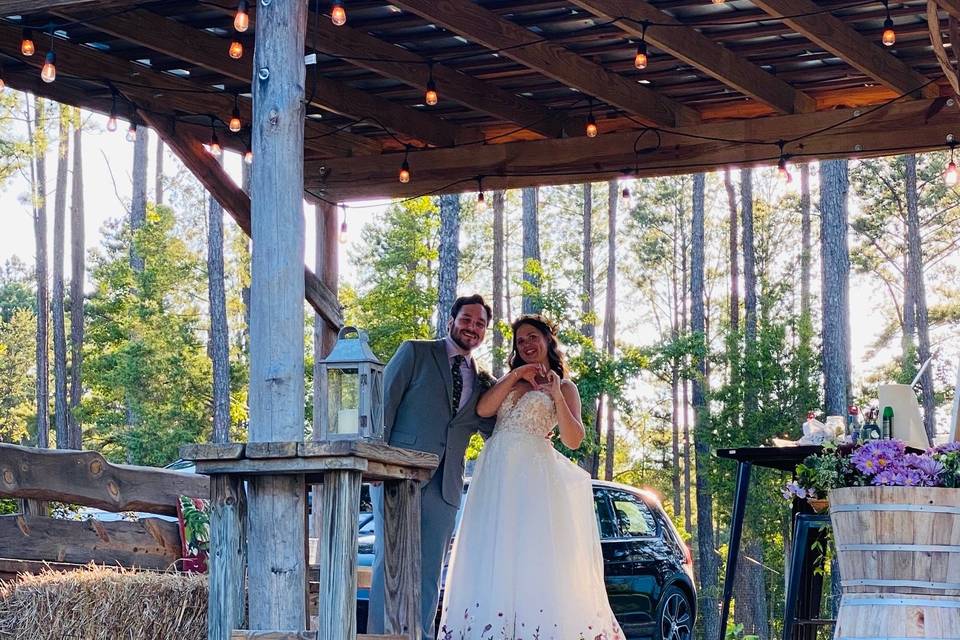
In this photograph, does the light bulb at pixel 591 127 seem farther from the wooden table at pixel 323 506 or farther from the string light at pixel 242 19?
the wooden table at pixel 323 506

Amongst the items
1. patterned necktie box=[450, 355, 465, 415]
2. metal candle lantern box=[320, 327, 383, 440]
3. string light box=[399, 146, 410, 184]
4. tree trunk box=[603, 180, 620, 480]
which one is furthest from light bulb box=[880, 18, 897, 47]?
tree trunk box=[603, 180, 620, 480]

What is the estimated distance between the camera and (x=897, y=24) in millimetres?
8133

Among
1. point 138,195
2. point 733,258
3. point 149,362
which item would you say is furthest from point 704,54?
point 138,195

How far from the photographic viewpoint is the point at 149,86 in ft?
30.4

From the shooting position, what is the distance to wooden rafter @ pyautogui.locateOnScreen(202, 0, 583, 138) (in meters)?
8.38

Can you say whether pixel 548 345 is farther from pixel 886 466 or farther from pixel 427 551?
pixel 886 466

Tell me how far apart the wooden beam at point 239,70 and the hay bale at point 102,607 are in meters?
3.35

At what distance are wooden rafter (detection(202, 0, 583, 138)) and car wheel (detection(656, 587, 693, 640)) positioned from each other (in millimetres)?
3456

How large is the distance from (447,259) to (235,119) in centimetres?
924

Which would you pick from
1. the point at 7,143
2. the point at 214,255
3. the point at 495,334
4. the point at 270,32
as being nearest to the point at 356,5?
the point at 270,32

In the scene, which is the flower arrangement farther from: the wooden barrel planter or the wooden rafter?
the wooden rafter

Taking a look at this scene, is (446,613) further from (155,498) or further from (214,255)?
(214,255)

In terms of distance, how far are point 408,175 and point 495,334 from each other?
764 inches

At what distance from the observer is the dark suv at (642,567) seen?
30.7 feet
